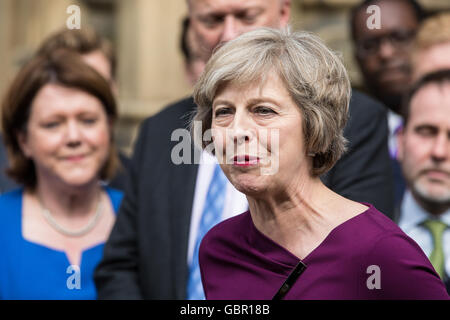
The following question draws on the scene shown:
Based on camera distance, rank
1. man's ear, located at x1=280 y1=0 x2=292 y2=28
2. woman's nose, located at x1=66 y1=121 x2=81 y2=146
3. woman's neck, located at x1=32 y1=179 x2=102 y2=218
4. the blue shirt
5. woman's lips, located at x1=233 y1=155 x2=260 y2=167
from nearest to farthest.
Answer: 1. woman's lips, located at x1=233 y1=155 x2=260 y2=167
2. man's ear, located at x1=280 y1=0 x2=292 y2=28
3. the blue shirt
4. woman's nose, located at x1=66 y1=121 x2=81 y2=146
5. woman's neck, located at x1=32 y1=179 x2=102 y2=218

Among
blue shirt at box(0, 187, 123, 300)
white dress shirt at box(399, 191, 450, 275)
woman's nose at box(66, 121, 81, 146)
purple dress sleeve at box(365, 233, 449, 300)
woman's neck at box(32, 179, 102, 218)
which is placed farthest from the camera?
woman's neck at box(32, 179, 102, 218)

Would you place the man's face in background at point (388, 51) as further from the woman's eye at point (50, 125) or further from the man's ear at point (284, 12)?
the woman's eye at point (50, 125)

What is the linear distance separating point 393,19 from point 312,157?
2.28 meters

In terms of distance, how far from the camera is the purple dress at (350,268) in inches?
69.1

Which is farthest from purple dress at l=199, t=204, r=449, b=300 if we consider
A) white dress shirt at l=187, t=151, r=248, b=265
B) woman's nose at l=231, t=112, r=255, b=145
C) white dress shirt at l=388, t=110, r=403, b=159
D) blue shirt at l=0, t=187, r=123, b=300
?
white dress shirt at l=388, t=110, r=403, b=159

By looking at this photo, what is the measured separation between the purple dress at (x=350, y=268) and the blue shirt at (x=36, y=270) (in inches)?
50.0

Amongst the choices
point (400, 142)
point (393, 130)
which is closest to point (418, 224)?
point (400, 142)

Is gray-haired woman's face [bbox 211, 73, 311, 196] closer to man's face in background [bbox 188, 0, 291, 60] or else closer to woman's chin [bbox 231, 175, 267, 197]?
woman's chin [bbox 231, 175, 267, 197]

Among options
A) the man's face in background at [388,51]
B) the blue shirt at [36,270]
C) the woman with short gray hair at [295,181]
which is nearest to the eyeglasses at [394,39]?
the man's face in background at [388,51]

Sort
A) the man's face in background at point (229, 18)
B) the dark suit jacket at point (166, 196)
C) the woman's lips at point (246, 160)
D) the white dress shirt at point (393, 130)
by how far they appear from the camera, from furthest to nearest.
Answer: the white dress shirt at point (393, 130), the man's face in background at point (229, 18), the dark suit jacket at point (166, 196), the woman's lips at point (246, 160)

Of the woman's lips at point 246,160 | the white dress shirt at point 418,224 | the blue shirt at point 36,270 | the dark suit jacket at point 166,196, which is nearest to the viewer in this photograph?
the woman's lips at point 246,160

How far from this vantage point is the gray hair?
1896mm

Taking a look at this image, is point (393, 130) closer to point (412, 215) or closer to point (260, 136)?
point (412, 215)

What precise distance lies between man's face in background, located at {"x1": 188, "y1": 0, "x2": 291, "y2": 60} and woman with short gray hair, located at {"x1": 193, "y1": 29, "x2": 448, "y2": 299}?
70 centimetres
